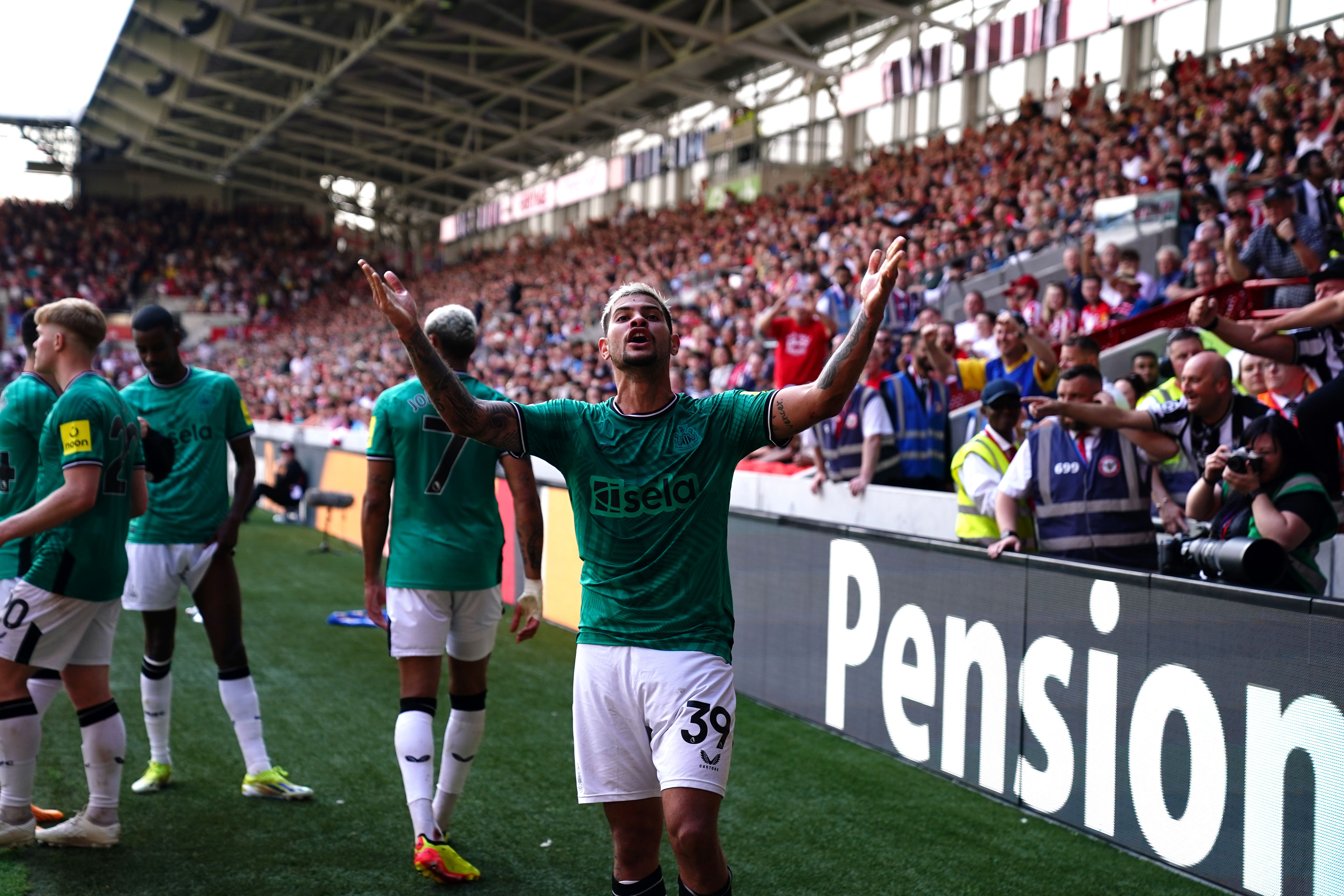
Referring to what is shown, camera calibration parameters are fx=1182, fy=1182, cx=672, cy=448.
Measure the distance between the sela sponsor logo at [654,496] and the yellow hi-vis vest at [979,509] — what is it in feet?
10.2

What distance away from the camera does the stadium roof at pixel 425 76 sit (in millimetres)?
23844

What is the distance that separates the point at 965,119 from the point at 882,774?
19.5m

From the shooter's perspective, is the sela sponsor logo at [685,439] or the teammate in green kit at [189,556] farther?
the teammate in green kit at [189,556]

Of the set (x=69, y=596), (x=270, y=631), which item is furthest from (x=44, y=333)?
(x=270, y=631)

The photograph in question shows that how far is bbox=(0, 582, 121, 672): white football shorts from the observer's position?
4.18 m

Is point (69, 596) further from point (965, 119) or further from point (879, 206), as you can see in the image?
point (965, 119)

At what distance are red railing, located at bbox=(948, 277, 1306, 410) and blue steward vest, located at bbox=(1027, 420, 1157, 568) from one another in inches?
131

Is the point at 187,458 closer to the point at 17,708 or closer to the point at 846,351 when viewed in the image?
the point at 17,708

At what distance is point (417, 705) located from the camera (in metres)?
4.34

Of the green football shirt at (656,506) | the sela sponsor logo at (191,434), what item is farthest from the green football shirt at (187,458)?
the green football shirt at (656,506)

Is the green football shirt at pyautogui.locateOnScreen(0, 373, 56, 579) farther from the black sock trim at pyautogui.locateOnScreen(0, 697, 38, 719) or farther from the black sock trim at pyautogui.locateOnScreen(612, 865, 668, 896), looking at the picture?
the black sock trim at pyautogui.locateOnScreen(612, 865, 668, 896)

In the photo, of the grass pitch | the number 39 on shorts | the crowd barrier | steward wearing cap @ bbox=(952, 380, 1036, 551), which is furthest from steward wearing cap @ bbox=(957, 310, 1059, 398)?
the number 39 on shorts

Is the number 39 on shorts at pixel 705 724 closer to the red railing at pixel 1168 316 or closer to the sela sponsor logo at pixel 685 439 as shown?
the sela sponsor logo at pixel 685 439

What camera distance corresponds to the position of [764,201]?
24.4m
